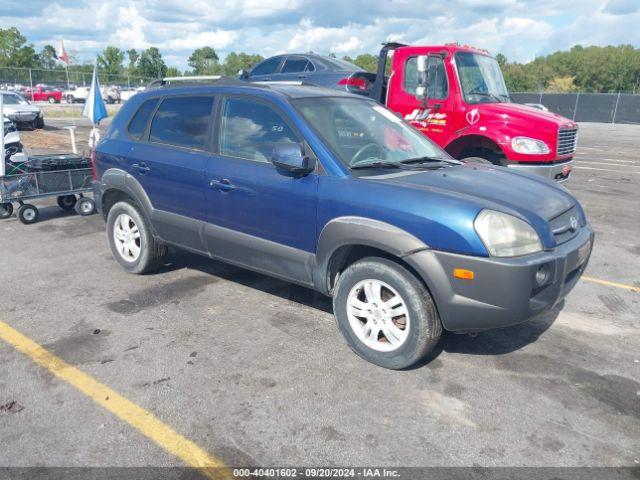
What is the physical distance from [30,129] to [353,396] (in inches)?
900

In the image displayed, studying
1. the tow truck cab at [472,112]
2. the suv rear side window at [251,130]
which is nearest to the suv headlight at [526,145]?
the tow truck cab at [472,112]

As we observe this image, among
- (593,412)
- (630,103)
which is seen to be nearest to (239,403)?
(593,412)

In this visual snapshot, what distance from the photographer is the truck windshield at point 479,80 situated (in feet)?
25.6

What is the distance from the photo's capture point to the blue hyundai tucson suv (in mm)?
3182

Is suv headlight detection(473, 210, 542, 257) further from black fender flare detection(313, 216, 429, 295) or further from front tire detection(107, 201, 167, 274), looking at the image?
front tire detection(107, 201, 167, 274)

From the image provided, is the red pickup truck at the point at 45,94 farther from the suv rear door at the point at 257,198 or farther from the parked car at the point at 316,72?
the suv rear door at the point at 257,198

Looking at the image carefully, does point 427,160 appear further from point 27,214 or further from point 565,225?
point 27,214

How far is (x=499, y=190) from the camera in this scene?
357cm

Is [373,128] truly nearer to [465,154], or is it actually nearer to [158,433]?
[158,433]

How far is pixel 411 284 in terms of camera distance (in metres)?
3.34

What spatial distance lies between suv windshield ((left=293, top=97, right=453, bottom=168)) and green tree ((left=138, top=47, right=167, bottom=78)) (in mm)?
88905

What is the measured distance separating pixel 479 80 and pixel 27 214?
22.6ft

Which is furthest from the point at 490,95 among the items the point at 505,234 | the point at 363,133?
the point at 505,234

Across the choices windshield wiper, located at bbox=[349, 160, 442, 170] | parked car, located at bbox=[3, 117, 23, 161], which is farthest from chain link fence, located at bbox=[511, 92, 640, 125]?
windshield wiper, located at bbox=[349, 160, 442, 170]
